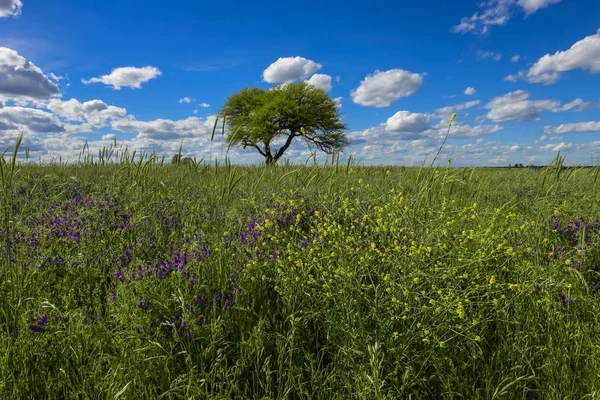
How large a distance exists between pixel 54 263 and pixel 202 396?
188 cm

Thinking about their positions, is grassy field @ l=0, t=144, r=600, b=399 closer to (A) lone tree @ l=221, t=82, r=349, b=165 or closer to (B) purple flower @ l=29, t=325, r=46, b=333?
(B) purple flower @ l=29, t=325, r=46, b=333

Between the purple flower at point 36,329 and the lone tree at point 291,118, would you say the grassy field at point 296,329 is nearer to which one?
the purple flower at point 36,329

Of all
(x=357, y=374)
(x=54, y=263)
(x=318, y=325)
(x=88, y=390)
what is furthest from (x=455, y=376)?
(x=54, y=263)

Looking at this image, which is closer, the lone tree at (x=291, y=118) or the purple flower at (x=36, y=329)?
the purple flower at (x=36, y=329)

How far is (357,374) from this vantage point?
187 centimetres

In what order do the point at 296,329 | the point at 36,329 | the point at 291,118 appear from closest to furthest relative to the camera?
the point at 36,329, the point at 296,329, the point at 291,118

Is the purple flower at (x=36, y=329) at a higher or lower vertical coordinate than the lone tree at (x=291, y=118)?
lower

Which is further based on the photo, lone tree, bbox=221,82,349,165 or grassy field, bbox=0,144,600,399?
lone tree, bbox=221,82,349,165

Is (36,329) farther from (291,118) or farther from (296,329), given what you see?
(291,118)

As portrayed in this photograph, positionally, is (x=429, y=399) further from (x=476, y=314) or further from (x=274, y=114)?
(x=274, y=114)

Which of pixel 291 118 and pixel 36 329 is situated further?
pixel 291 118

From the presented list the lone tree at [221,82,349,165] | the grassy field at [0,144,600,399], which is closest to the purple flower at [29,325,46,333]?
the grassy field at [0,144,600,399]

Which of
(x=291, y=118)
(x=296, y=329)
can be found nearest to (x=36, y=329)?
(x=296, y=329)

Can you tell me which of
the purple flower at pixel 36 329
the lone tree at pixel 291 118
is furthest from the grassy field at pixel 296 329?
the lone tree at pixel 291 118
